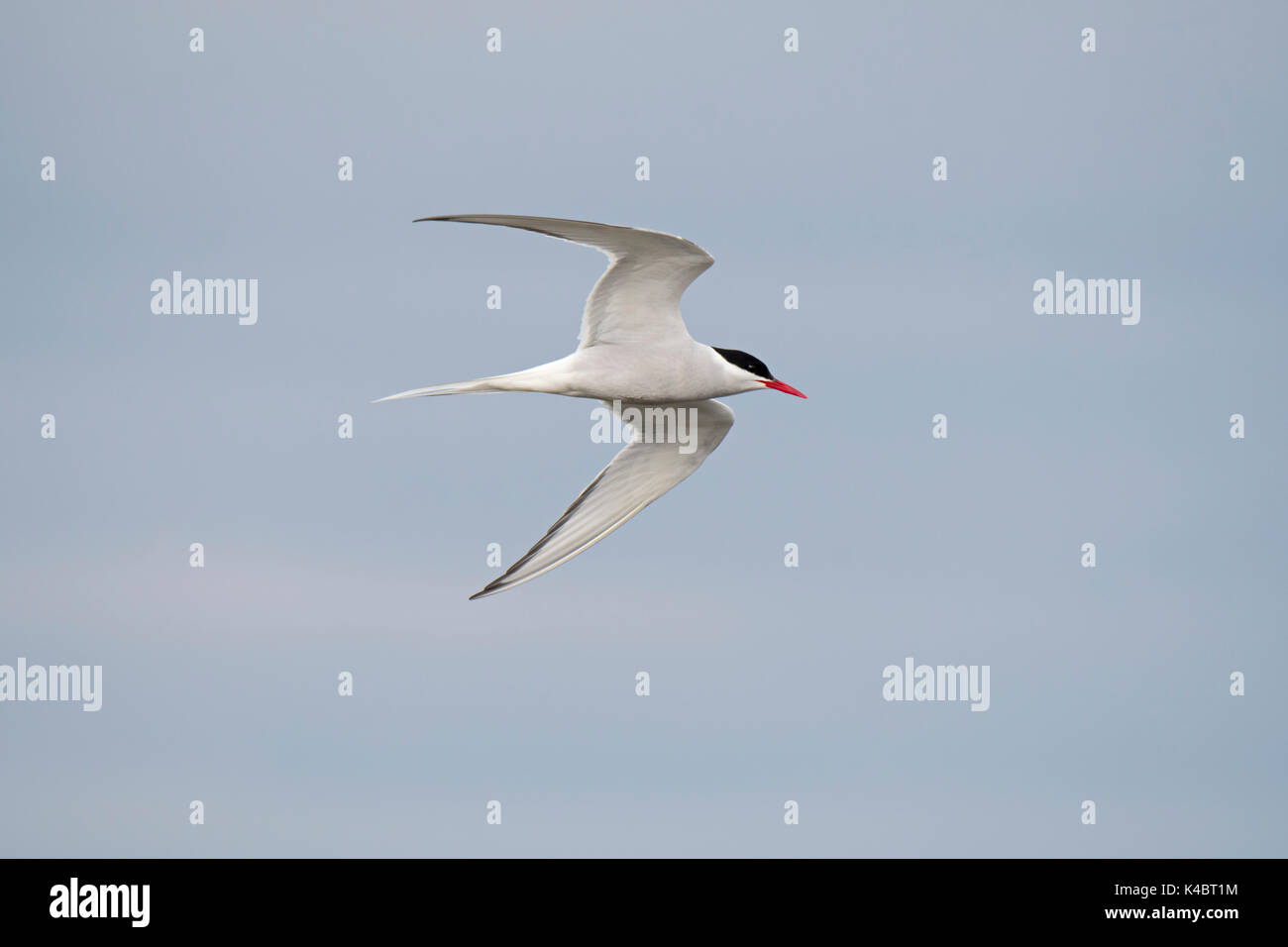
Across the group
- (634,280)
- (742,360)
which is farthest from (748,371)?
(634,280)

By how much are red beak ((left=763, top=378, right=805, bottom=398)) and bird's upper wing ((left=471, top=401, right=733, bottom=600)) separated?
0.98 m

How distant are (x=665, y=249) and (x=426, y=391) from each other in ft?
9.22

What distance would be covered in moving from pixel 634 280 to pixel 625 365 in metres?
0.90

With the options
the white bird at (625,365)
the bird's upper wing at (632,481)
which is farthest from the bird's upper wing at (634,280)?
the bird's upper wing at (632,481)

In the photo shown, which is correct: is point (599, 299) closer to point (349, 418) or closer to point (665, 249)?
point (665, 249)

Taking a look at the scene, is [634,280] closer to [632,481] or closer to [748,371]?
[748,371]

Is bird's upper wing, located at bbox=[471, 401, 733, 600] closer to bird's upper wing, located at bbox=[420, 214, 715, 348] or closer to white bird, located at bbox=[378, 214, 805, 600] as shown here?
white bird, located at bbox=[378, 214, 805, 600]

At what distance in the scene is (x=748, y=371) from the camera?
64.6ft

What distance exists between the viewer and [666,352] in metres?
19.1

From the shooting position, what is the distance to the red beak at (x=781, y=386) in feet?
65.0

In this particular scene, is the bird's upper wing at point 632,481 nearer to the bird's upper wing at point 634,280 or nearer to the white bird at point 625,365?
the white bird at point 625,365

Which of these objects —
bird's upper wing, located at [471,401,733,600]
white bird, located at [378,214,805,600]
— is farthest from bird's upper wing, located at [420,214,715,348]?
bird's upper wing, located at [471,401,733,600]

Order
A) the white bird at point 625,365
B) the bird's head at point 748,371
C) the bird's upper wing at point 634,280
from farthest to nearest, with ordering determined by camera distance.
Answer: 1. the bird's head at point 748,371
2. the white bird at point 625,365
3. the bird's upper wing at point 634,280

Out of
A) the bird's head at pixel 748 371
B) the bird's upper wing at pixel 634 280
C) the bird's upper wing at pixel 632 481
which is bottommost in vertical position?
the bird's upper wing at pixel 632 481
